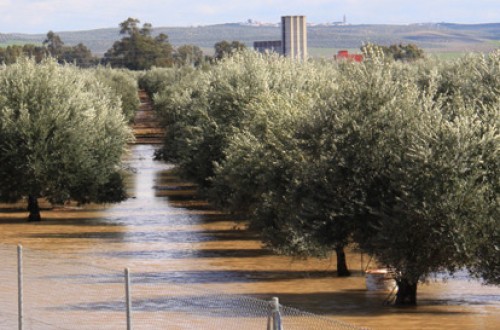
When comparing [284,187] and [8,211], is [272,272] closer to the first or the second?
[284,187]

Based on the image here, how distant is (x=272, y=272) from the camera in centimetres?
3306

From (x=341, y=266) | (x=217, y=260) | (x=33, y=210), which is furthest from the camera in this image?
(x=33, y=210)

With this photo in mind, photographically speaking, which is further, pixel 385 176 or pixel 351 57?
pixel 351 57

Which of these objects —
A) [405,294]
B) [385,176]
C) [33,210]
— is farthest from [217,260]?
[33,210]

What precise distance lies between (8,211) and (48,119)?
22.9 ft

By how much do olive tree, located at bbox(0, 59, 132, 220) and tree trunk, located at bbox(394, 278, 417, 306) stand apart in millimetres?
21261

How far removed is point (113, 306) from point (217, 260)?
38.0 ft

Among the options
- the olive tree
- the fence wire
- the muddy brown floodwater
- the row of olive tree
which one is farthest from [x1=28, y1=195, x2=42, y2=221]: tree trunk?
the fence wire

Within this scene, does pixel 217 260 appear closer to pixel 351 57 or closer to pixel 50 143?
pixel 351 57

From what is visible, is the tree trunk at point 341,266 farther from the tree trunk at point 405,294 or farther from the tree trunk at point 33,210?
the tree trunk at point 33,210

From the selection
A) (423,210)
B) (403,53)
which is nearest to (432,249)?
(423,210)

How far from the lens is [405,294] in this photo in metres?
27.2

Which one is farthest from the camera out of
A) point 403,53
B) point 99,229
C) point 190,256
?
point 403,53

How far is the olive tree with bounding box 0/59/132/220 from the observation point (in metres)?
45.3
